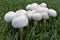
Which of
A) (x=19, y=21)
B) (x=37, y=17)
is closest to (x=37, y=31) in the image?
(x=37, y=17)

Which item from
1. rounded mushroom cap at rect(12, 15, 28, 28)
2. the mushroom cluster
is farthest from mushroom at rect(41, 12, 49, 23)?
rounded mushroom cap at rect(12, 15, 28, 28)

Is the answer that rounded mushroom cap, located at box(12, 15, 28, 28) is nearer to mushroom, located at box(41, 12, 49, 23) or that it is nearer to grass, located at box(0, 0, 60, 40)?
grass, located at box(0, 0, 60, 40)

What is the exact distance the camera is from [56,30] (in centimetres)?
178

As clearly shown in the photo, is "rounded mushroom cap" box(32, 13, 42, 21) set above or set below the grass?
above

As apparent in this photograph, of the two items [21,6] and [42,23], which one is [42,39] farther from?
[21,6]

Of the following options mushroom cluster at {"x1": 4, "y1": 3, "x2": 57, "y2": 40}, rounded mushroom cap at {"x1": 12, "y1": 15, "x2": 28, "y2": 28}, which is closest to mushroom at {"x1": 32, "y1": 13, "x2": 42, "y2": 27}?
mushroom cluster at {"x1": 4, "y1": 3, "x2": 57, "y2": 40}

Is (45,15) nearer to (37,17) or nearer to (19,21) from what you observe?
(37,17)

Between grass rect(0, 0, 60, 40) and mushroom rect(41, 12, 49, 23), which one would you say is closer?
grass rect(0, 0, 60, 40)

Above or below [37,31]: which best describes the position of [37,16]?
above

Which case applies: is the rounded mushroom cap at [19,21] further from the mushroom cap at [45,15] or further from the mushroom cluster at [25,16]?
the mushroom cap at [45,15]

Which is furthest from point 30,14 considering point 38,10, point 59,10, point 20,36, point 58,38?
point 59,10

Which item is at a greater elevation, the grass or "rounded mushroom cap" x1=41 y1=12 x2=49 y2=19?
"rounded mushroom cap" x1=41 y1=12 x2=49 y2=19

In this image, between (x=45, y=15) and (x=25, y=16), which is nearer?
(x=25, y=16)

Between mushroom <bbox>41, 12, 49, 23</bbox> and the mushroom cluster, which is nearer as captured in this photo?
the mushroom cluster
